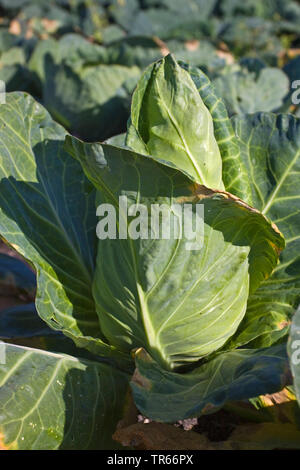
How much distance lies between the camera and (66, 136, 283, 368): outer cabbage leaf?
132cm

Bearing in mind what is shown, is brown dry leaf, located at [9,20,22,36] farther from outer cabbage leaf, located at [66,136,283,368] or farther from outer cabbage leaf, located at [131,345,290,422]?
outer cabbage leaf, located at [131,345,290,422]

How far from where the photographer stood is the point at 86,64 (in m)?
3.96

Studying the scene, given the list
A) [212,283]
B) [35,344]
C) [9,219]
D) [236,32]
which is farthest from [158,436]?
[236,32]

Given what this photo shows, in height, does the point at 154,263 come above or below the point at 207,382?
above

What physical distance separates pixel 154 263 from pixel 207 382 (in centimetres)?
33

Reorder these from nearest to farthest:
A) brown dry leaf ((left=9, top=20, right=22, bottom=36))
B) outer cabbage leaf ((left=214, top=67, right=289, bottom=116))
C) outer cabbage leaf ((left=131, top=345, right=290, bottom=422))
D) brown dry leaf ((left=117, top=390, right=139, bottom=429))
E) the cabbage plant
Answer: outer cabbage leaf ((left=131, top=345, right=290, bottom=422))
the cabbage plant
brown dry leaf ((left=117, top=390, right=139, bottom=429))
outer cabbage leaf ((left=214, top=67, right=289, bottom=116))
brown dry leaf ((left=9, top=20, right=22, bottom=36))

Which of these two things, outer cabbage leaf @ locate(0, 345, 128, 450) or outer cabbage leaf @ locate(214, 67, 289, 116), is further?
outer cabbage leaf @ locate(214, 67, 289, 116)

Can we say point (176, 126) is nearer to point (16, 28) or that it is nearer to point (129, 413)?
point (129, 413)

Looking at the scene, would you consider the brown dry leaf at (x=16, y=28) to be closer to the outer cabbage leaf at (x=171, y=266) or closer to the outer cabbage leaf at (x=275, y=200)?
the outer cabbage leaf at (x=275, y=200)

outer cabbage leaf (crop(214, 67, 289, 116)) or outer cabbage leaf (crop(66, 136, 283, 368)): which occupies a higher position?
outer cabbage leaf (crop(214, 67, 289, 116))

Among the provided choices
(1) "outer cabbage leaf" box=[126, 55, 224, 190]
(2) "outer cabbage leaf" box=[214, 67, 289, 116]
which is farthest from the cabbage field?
(2) "outer cabbage leaf" box=[214, 67, 289, 116]

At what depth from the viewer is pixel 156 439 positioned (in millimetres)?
1464

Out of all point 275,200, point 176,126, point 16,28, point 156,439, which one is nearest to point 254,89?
point 275,200

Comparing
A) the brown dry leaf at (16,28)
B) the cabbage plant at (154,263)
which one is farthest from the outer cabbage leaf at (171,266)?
the brown dry leaf at (16,28)
